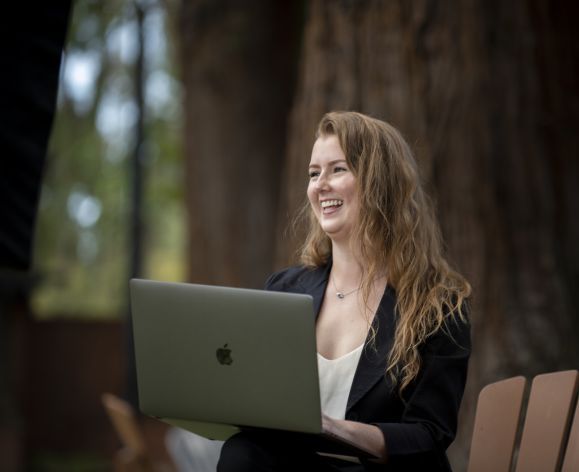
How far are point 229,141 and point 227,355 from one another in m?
5.31

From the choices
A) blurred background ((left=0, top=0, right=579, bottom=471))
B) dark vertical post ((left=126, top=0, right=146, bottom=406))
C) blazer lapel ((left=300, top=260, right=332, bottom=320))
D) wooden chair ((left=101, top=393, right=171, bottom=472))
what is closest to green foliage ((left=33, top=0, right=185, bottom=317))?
dark vertical post ((left=126, top=0, right=146, bottom=406))

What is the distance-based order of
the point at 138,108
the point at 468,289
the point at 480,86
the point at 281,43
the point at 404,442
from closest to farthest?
the point at 404,442 → the point at 468,289 → the point at 480,86 → the point at 281,43 → the point at 138,108

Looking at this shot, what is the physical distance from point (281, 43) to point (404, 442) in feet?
19.0

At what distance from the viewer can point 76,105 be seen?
17.5m

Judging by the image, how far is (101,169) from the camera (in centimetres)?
1919

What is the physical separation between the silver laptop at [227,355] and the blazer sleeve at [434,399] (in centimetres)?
34

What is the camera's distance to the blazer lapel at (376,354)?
9.34 feet

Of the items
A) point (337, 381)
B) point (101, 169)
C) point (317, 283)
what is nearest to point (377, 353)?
point (337, 381)

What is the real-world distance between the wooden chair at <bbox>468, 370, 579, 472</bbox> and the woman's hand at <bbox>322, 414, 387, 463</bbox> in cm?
45

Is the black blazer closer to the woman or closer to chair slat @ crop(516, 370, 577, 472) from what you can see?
the woman

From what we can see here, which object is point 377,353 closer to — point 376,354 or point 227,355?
point 376,354

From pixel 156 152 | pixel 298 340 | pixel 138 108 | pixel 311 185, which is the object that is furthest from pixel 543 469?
pixel 156 152

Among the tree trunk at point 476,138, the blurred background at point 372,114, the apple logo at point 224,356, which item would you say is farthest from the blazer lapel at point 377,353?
the tree trunk at point 476,138

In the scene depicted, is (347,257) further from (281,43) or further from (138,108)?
(138,108)
